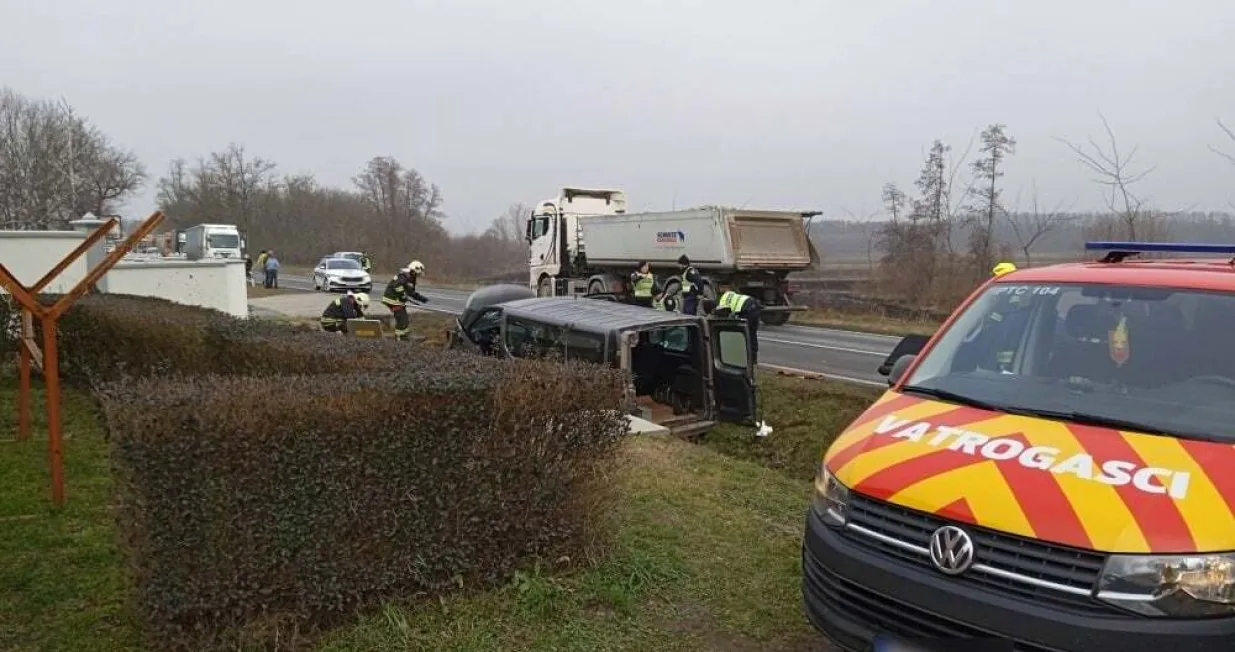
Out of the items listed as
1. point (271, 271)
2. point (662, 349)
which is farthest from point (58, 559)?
point (271, 271)

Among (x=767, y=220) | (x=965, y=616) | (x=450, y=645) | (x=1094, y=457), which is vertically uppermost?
(x=767, y=220)

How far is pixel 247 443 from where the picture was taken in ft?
10.8

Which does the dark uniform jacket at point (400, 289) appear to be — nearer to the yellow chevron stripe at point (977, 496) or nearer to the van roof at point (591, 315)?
the van roof at point (591, 315)

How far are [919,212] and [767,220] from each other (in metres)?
9.36

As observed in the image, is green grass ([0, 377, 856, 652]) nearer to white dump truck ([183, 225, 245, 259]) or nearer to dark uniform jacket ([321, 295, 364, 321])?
dark uniform jacket ([321, 295, 364, 321])

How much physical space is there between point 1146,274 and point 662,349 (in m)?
5.59

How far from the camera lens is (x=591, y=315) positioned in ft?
28.3

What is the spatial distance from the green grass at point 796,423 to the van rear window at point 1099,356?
14.1 feet

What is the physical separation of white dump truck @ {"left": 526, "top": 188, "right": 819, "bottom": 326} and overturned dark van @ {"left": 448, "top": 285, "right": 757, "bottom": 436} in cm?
1096

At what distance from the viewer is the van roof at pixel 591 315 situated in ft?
26.8

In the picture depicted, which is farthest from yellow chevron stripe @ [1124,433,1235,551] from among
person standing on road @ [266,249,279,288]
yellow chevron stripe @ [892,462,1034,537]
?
person standing on road @ [266,249,279,288]

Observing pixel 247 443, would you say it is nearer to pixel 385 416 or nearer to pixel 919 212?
pixel 385 416

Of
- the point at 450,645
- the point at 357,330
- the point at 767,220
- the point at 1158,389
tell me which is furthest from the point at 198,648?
the point at 767,220

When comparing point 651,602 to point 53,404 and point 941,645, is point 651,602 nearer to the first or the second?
point 941,645
